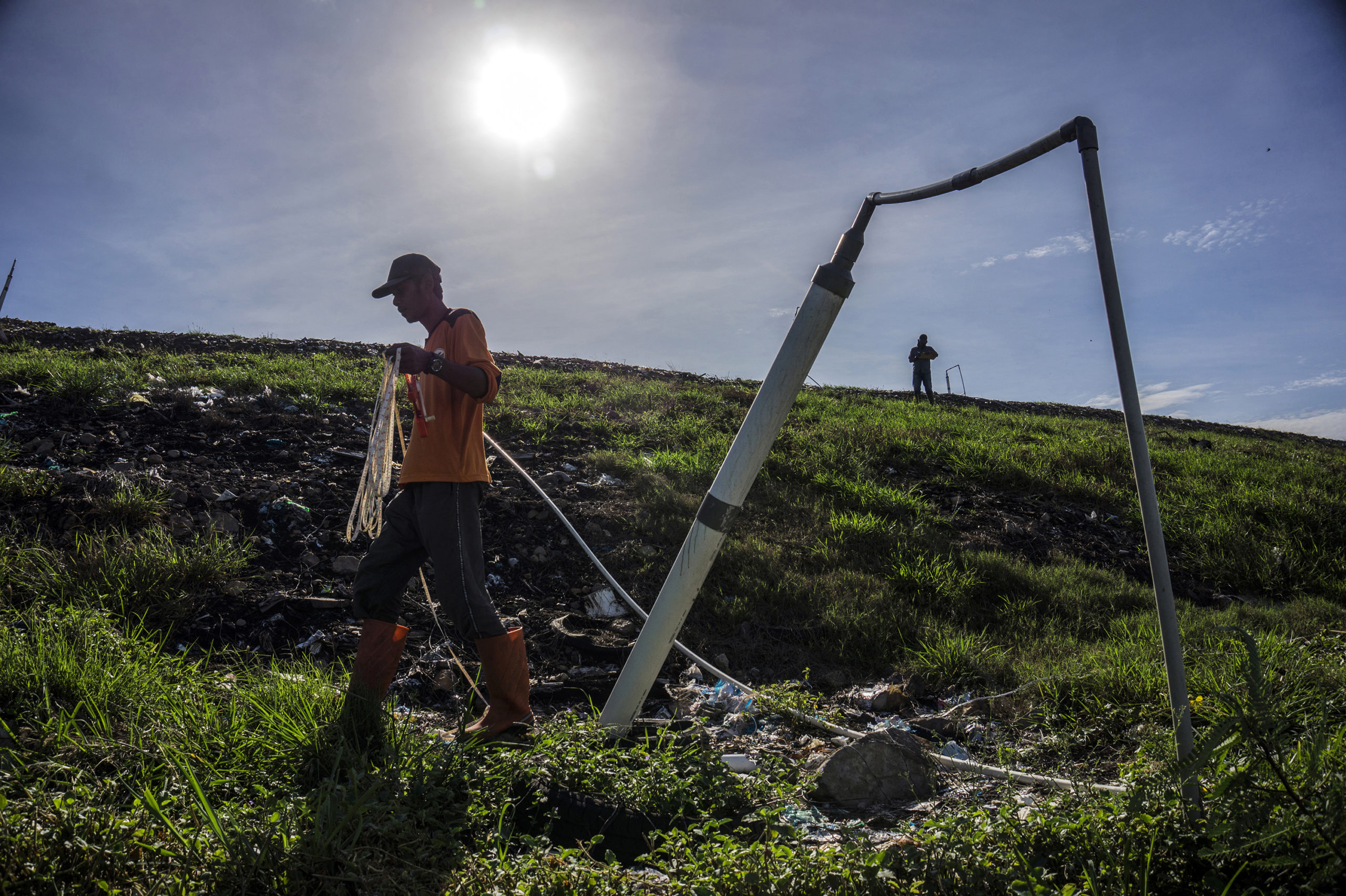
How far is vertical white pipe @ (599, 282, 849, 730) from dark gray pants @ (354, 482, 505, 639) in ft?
2.17

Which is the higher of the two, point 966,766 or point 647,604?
point 647,604

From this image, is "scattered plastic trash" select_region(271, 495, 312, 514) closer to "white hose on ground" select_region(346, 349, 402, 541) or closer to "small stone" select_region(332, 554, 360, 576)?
"small stone" select_region(332, 554, 360, 576)

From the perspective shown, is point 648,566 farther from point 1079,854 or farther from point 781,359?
point 1079,854

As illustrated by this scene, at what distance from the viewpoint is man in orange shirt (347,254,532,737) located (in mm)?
2676

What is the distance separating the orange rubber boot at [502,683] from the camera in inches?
105

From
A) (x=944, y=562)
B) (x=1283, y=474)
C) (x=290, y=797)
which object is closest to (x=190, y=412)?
(x=290, y=797)

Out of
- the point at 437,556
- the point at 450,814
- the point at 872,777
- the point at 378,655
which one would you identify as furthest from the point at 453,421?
the point at 872,777

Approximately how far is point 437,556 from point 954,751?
7.77 feet

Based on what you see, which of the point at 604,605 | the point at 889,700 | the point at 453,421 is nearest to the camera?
the point at 453,421

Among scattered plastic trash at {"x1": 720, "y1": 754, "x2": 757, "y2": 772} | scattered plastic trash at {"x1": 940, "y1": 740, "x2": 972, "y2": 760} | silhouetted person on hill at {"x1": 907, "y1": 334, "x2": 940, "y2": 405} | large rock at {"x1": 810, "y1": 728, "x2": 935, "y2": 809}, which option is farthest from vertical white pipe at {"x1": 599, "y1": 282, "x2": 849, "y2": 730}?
silhouetted person on hill at {"x1": 907, "y1": 334, "x2": 940, "y2": 405}

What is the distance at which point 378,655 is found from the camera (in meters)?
2.69

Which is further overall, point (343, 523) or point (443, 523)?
point (343, 523)

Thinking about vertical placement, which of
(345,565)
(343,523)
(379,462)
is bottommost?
(345,565)

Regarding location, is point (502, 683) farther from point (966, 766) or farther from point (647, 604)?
point (966, 766)
